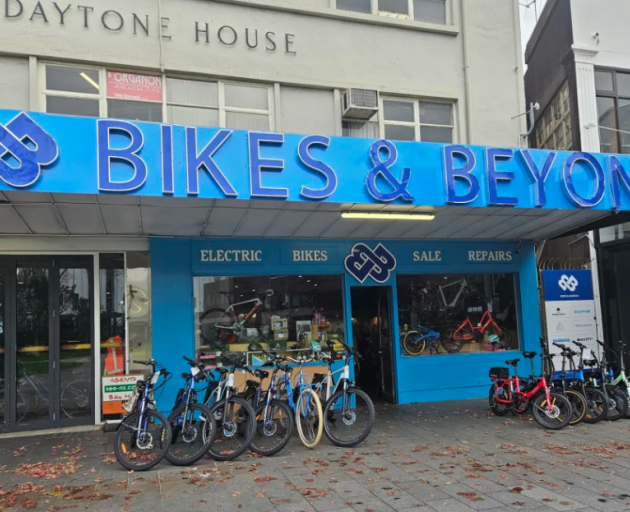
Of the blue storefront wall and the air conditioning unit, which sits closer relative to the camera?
the blue storefront wall

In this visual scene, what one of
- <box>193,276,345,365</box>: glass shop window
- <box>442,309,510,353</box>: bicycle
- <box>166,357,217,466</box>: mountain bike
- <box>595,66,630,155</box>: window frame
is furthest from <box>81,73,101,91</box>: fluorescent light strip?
<box>595,66,630,155</box>: window frame

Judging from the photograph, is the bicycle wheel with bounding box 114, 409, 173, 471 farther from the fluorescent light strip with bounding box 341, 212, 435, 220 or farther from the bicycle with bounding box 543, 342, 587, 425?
the bicycle with bounding box 543, 342, 587, 425

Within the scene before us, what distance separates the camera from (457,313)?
10672 millimetres

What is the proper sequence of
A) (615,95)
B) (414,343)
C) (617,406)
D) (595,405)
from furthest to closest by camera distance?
1. (615,95)
2. (414,343)
3. (617,406)
4. (595,405)

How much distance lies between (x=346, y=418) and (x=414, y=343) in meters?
3.64

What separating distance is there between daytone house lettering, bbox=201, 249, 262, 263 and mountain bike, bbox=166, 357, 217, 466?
269 centimetres

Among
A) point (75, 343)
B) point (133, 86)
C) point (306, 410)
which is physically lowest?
point (306, 410)

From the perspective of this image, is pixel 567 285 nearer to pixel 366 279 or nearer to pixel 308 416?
pixel 366 279

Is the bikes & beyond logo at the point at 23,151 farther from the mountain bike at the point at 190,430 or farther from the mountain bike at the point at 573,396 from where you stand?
the mountain bike at the point at 573,396

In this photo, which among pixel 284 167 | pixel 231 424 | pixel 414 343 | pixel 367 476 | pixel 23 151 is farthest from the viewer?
pixel 414 343

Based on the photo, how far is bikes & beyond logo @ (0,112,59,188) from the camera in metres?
5.76

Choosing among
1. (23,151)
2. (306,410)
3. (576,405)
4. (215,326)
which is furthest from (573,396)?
(23,151)

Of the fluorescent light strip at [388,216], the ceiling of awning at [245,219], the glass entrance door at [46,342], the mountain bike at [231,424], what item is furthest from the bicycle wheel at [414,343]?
the glass entrance door at [46,342]

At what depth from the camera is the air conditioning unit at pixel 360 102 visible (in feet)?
30.9
